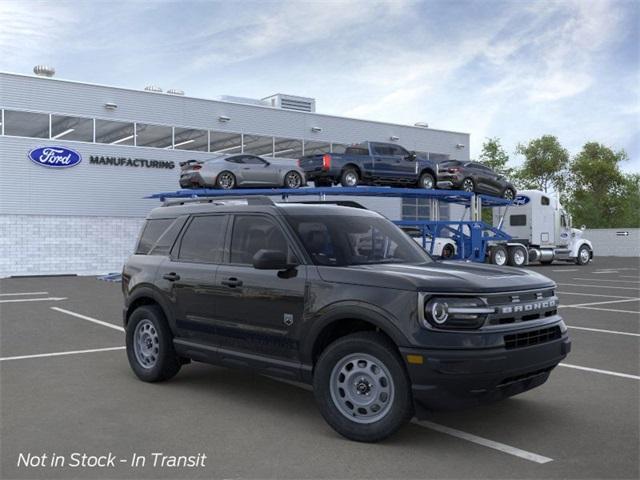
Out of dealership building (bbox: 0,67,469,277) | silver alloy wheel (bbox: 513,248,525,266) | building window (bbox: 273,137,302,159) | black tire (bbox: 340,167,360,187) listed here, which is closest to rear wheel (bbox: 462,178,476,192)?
black tire (bbox: 340,167,360,187)

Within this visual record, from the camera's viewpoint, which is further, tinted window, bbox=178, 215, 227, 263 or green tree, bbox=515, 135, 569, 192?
green tree, bbox=515, 135, 569, 192

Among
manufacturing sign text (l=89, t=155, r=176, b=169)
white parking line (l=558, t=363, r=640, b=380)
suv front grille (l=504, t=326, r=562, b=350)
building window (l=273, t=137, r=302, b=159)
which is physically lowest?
white parking line (l=558, t=363, r=640, b=380)

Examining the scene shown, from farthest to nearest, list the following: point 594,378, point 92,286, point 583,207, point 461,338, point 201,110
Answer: point 583,207, point 201,110, point 92,286, point 594,378, point 461,338

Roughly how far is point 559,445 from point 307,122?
1227 inches

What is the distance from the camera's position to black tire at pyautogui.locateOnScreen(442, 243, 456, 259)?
1016 inches

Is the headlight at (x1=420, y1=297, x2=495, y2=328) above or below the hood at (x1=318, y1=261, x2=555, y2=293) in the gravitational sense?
below

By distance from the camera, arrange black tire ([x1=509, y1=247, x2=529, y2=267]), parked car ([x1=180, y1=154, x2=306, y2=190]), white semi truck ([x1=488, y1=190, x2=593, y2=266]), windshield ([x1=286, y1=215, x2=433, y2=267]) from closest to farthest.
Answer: windshield ([x1=286, y1=215, x2=433, y2=267]) < parked car ([x1=180, y1=154, x2=306, y2=190]) < black tire ([x1=509, y1=247, x2=529, y2=267]) < white semi truck ([x1=488, y1=190, x2=593, y2=266])

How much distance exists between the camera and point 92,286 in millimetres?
20672

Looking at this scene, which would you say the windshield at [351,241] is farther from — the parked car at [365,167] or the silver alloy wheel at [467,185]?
the silver alloy wheel at [467,185]

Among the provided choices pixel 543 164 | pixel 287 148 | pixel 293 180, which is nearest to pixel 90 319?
pixel 293 180

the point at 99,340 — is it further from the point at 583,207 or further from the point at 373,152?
the point at 583,207

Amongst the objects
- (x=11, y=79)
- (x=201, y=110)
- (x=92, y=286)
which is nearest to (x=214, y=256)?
(x=92, y=286)

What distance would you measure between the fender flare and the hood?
190mm

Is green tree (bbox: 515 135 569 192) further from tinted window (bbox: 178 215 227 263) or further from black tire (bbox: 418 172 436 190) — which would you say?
tinted window (bbox: 178 215 227 263)
